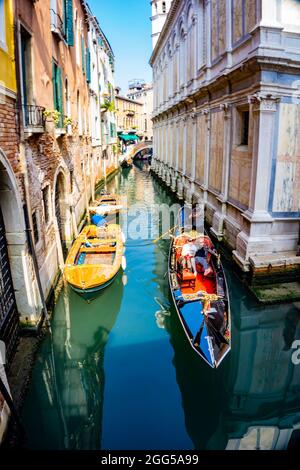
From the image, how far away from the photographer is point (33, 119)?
22.2 ft

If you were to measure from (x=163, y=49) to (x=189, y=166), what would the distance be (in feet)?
39.0

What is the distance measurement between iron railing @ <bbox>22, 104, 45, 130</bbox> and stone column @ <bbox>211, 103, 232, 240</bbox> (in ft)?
18.2

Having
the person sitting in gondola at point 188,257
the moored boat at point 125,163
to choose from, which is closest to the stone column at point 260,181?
the person sitting in gondola at point 188,257

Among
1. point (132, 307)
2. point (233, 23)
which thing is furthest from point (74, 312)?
point (233, 23)

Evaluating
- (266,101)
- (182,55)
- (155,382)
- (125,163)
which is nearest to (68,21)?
(266,101)

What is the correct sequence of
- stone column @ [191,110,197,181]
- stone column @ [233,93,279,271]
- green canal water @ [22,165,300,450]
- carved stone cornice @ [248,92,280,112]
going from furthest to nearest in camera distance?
1. stone column @ [191,110,197,181]
2. stone column @ [233,93,279,271]
3. carved stone cornice @ [248,92,280,112]
4. green canal water @ [22,165,300,450]

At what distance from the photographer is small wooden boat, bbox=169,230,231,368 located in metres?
5.27

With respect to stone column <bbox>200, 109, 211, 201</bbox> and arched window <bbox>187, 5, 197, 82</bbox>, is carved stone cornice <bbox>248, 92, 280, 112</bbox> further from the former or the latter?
arched window <bbox>187, 5, 197, 82</bbox>

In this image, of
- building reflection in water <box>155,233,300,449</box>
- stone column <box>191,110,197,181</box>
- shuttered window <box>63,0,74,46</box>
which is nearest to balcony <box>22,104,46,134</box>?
building reflection in water <box>155,233,300,449</box>

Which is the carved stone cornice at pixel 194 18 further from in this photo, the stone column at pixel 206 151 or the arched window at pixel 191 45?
the stone column at pixel 206 151

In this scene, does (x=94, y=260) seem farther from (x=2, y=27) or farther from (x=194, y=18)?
(x=194, y=18)

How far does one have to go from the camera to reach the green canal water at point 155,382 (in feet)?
15.2

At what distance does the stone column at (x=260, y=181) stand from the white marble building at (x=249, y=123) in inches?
0.9
